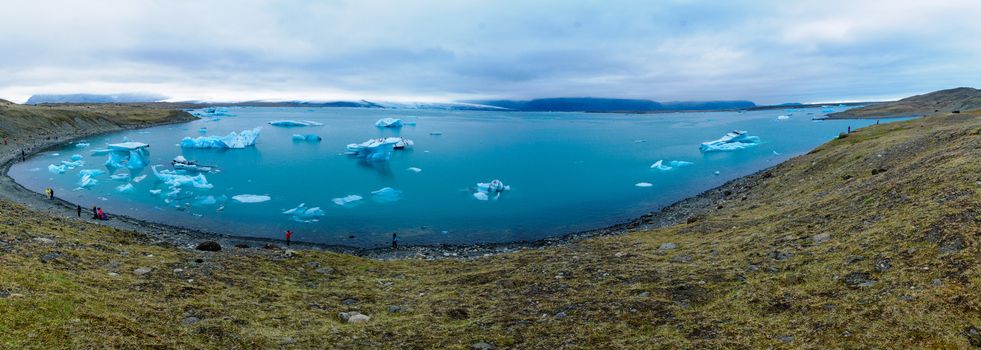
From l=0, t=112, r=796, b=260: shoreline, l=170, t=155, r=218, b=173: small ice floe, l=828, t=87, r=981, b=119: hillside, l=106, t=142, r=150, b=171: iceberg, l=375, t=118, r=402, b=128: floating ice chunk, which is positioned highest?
l=828, t=87, r=981, b=119: hillside

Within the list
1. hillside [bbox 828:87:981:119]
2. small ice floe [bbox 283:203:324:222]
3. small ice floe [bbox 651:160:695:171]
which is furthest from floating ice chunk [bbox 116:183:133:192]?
hillside [bbox 828:87:981:119]

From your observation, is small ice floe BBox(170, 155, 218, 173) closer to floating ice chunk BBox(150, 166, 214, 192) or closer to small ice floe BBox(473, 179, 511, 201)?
floating ice chunk BBox(150, 166, 214, 192)

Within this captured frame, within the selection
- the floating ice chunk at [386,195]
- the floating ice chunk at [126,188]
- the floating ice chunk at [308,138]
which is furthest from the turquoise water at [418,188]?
the floating ice chunk at [308,138]

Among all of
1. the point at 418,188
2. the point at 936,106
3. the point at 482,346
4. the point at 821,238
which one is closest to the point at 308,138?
the point at 418,188

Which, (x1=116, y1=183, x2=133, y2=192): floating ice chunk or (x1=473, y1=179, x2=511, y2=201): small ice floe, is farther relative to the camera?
(x1=473, y1=179, x2=511, y2=201): small ice floe

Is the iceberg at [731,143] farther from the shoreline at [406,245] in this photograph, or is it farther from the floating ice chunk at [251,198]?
the floating ice chunk at [251,198]

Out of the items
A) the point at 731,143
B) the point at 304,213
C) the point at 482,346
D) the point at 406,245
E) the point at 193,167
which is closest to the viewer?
the point at 482,346

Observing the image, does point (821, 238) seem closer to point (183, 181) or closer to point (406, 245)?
point (406, 245)
